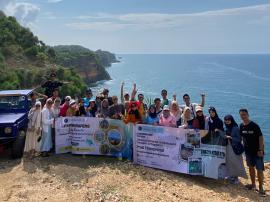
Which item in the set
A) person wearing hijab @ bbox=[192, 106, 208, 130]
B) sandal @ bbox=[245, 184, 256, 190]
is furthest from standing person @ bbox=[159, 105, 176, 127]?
sandal @ bbox=[245, 184, 256, 190]

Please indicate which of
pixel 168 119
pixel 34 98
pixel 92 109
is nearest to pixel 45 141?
pixel 92 109

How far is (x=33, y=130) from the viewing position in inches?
428

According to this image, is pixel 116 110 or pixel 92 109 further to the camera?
pixel 92 109

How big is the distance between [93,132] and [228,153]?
387 centimetres

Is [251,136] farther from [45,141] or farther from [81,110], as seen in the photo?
[45,141]

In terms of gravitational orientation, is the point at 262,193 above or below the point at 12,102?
below

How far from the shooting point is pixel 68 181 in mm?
9312

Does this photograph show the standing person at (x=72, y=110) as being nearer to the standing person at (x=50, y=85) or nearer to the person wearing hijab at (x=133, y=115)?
the person wearing hijab at (x=133, y=115)

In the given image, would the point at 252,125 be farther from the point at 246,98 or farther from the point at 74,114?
the point at 246,98

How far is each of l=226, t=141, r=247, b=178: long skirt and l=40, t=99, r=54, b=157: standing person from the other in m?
5.02

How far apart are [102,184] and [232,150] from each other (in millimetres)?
3357

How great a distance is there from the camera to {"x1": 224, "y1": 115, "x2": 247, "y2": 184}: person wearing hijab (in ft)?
30.1

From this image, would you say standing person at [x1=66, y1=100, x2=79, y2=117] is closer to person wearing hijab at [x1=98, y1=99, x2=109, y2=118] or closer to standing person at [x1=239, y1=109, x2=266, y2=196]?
person wearing hijab at [x1=98, y1=99, x2=109, y2=118]

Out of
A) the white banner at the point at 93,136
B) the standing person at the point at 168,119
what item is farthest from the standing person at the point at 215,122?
the white banner at the point at 93,136
